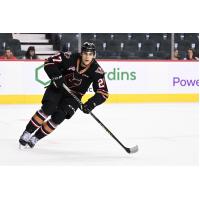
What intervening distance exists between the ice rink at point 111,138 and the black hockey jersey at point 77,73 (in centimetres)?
49

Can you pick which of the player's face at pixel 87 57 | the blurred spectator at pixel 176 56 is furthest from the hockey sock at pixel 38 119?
the blurred spectator at pixel 176 56

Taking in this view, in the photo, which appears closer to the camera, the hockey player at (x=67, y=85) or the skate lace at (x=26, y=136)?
the hockey player at (x=67, y=85)

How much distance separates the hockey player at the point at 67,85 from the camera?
13.5 feet

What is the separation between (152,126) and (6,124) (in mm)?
1537

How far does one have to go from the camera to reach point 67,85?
4.28 metres

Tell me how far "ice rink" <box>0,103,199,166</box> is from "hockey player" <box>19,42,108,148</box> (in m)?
0.25

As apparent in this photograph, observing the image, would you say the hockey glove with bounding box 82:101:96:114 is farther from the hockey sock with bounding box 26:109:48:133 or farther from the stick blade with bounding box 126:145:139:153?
the stick blade with bounding box 126:145:139:153

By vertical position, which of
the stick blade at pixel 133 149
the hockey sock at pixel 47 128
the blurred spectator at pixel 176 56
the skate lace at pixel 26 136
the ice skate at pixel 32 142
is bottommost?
the stick blade at pixel 133 149

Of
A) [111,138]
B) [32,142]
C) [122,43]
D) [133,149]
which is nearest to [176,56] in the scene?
[122,43]

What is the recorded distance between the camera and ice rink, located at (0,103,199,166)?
13.2 ft

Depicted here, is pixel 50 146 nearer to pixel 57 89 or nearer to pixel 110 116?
pixel 57 89

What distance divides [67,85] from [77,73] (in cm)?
13

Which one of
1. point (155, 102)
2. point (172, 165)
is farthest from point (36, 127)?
point (155, 102)

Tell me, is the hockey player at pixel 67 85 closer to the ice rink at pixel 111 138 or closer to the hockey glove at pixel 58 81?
the hockey glove at pixel 58 81
